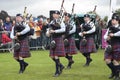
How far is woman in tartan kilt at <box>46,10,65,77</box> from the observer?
1080cm

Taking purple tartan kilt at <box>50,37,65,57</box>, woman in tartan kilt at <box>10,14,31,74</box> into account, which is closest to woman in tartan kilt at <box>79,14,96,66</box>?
purple tartan kilt at <box>50,37,65,57</box>

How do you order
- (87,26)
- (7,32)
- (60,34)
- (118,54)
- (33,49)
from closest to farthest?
(118,54), (60,34), (87,26), (7,32), (33,49)

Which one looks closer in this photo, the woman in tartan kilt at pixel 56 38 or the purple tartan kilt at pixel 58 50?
the woman in tartan kilt at pixel 56 38

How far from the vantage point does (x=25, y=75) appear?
11070mm

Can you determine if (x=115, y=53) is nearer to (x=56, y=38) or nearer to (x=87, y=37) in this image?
(x=56, y=38)

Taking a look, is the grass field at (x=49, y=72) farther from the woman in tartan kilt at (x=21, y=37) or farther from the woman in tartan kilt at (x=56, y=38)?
the woman in tartan kilt at (x=21, y=37)

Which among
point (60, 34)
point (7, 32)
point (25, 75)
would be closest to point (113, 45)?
point (60, 34)

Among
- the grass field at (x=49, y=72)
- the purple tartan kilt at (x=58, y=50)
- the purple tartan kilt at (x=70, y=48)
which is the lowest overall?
the grass field at (x=49, y=72)

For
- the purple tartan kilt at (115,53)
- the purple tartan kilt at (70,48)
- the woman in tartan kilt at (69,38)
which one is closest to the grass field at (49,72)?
the woman in tartan kilt at (69,38)

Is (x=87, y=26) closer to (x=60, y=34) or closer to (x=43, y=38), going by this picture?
(x=60, y=34)

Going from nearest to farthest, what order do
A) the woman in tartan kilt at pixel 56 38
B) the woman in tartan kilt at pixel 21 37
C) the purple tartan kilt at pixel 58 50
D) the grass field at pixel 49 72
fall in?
the grass field at pixel 49 72, the woman in tartan kilt at pixel 56 38, the purple tartan kilt at pixel 58 50, the woman in tartan kilt at pixel 21 37

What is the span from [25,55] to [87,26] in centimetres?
250

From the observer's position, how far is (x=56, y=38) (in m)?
11.0

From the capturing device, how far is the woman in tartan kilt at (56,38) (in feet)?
35.4
